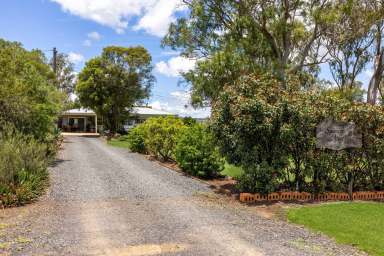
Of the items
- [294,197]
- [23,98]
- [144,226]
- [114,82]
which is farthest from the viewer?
[114,82]

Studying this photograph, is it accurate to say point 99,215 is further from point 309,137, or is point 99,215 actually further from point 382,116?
point 382,116

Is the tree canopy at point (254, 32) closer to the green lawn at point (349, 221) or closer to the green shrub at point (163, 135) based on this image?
the green shrub at point (163, 135)

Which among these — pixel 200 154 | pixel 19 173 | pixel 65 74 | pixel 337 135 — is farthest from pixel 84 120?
pixel 337 135

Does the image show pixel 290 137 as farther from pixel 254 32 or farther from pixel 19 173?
pixel 254 32

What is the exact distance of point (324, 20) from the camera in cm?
2112

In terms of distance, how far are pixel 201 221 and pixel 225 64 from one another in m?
15.3

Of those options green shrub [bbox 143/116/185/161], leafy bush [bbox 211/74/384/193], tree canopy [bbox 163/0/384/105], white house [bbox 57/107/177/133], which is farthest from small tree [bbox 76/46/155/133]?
leafy bush [bbox 211/74/384/193]

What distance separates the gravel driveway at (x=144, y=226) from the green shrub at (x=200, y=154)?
1.79 meters

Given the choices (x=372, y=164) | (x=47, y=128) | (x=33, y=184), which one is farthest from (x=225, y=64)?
(x=33, y=184)

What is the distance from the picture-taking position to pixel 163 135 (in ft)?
58.1

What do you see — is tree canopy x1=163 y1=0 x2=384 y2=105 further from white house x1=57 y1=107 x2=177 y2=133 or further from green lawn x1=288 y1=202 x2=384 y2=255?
white house x1=57 y1=107 x2=177 y2=133

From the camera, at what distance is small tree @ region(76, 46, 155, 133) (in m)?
39.8

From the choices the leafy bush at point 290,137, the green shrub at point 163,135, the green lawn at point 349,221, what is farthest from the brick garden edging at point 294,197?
the green shrub at point 163,135

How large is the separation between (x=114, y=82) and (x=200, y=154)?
28.9 metres
